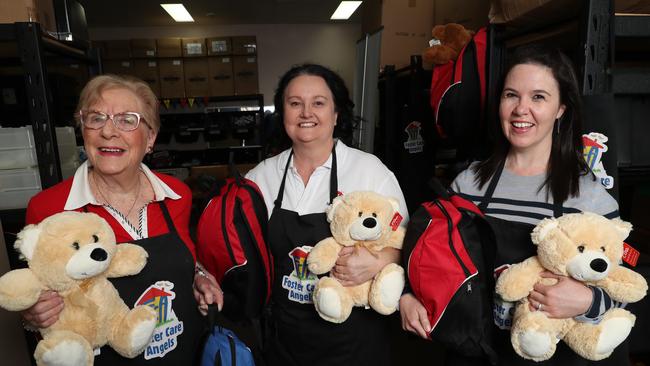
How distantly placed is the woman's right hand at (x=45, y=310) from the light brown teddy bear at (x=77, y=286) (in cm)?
1

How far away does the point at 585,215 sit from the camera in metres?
1.01

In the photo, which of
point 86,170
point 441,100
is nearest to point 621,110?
point 441,100

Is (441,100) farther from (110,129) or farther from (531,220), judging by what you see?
(110,129)

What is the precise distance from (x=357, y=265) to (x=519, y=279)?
469 mm

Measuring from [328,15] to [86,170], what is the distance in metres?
6.94

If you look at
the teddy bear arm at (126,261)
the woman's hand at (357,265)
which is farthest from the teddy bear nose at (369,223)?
the teddy bear arm at (126,261)

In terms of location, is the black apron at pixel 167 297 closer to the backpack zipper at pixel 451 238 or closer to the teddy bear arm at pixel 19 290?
the teddy bear arm at pixel 19 290

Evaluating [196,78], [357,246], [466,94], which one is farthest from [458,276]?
[196,78]

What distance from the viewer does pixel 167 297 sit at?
1319 millimetres

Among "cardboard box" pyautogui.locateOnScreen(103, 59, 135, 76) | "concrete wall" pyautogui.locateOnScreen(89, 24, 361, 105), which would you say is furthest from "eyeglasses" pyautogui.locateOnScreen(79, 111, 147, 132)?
"concrete wall" pyautogui.locateOnScreen(89, 24, 361, 105)

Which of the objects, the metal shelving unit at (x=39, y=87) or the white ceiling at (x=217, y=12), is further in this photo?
the white ceiling at (x=217, y=12)

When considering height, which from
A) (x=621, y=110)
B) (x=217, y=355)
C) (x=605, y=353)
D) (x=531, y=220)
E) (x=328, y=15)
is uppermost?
(x=328, y=15)

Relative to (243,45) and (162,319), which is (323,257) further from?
(243,45)

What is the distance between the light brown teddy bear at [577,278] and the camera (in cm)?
97
